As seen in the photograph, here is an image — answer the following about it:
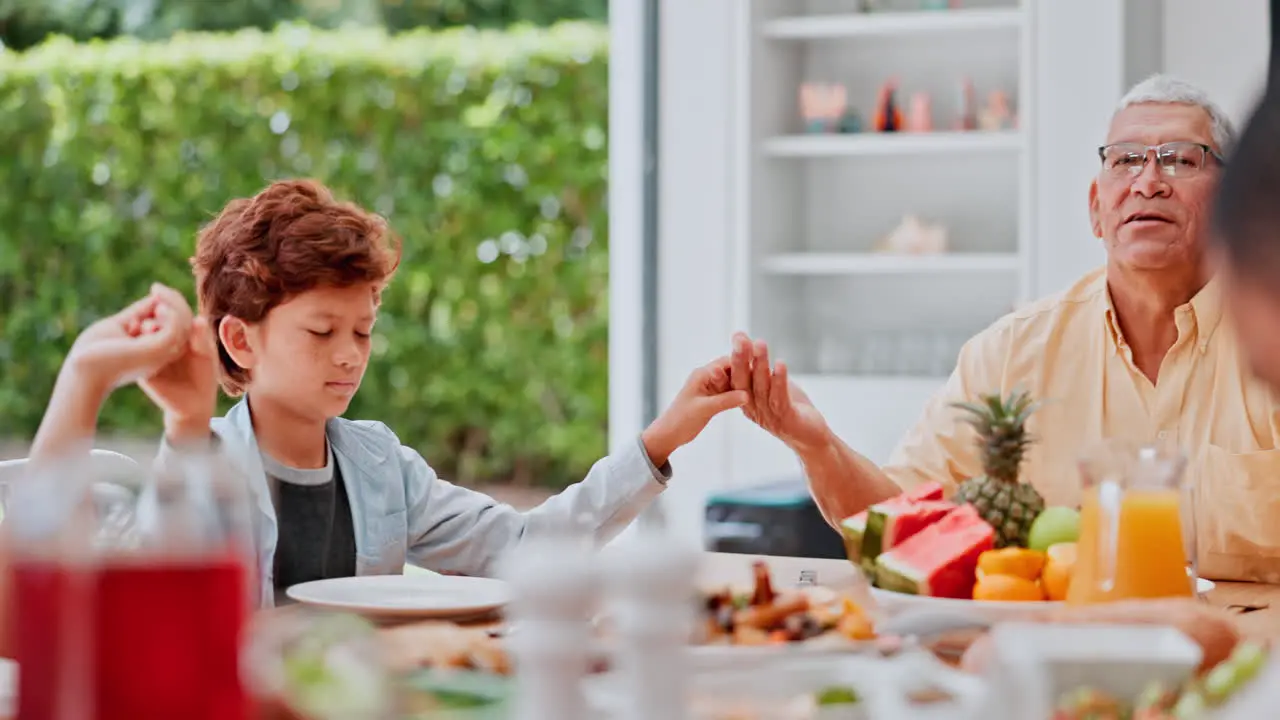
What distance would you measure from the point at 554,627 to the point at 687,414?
1.22 metres

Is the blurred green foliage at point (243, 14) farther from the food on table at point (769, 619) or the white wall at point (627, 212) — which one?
the food on table at point (769, 619)

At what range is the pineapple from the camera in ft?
5.77

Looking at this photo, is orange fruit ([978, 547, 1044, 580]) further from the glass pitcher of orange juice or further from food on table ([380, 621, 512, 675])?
food on table ([380, 621, 512, 675])

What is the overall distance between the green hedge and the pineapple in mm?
5165

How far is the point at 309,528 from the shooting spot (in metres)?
1.94

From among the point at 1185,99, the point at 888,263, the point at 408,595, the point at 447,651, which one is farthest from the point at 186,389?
→ the point at 888,263

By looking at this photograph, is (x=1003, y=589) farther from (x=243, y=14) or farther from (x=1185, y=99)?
(x=243, y=14)

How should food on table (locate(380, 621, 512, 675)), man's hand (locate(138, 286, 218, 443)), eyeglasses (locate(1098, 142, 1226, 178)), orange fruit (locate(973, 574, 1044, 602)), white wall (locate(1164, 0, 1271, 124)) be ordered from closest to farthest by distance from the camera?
food on table (locate(380, 621, 512, 675)), man's hand (locate(138, 286, 218, 443)), orange fruit (locate(973, 574, 1044, 602)), eyeglasses (locate(1098, 142, 1226, 178)), white wall (locate(1164, 0, 1271, 124))

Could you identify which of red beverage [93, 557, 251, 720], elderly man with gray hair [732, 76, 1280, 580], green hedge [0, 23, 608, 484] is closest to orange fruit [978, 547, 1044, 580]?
elderly man with gray hair [732, 76, 1280, 580]

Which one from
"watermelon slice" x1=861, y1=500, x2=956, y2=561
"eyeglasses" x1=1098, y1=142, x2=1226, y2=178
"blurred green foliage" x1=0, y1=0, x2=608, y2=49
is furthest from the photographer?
"blurred green foliage" x1=0, y1=0, x2=608, y2=49

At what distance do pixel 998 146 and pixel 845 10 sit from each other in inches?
29.3

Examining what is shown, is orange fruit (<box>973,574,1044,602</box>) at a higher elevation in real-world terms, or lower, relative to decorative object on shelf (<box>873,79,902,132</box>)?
lower

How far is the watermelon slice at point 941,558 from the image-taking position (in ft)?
5.35

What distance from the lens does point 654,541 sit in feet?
3.09
